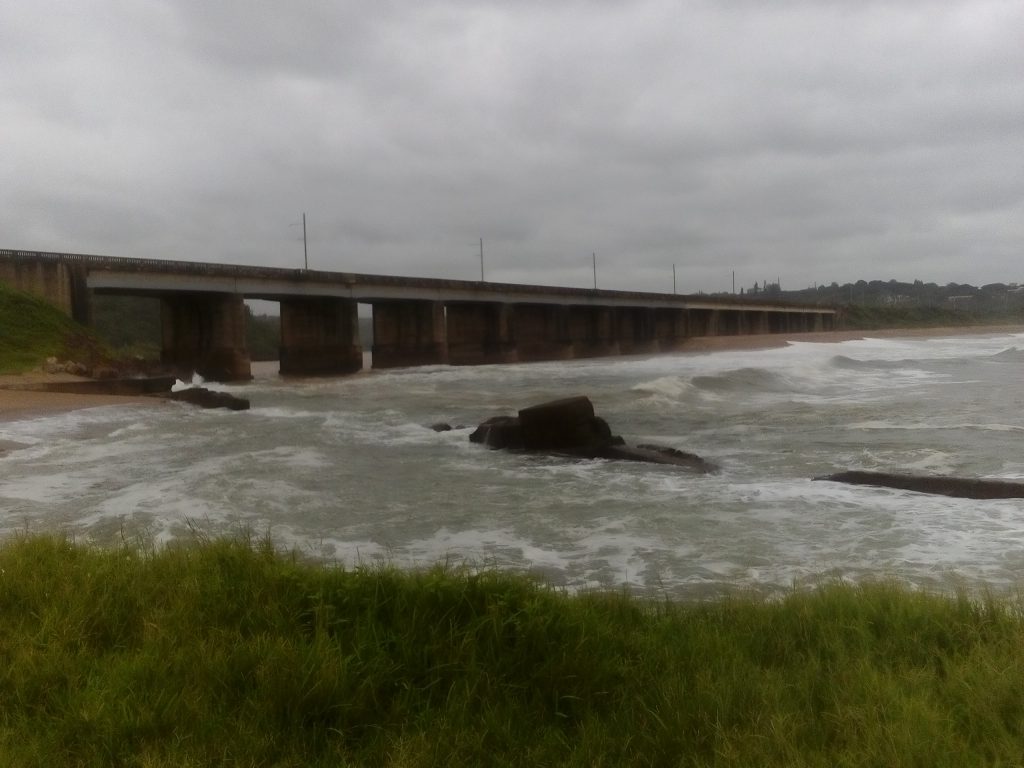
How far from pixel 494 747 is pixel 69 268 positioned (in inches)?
1467

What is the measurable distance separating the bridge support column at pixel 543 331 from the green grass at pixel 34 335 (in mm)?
37693

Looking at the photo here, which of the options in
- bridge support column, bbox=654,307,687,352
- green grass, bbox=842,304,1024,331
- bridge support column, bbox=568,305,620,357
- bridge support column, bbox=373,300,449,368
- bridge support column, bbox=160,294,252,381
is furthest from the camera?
green grass, bbox=842,304,1024,331

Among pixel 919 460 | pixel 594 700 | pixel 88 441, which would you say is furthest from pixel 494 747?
pixel 88 441

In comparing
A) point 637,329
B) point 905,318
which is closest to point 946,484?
point 637,329

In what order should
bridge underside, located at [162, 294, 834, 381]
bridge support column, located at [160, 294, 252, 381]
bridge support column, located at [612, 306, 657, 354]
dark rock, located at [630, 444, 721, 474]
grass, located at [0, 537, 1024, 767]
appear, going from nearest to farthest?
grass, located at [0, 537, 1024, 767] < dark rock, located at [630, 444, 721, 474] < bridge support column, located at [160, 294, 252, 381] < bridge underside, located at [162, 294, 834, 381] < bridge support column, located at [612, 306, 657, 354]

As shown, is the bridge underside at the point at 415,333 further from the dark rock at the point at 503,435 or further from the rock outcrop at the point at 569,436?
the rock outcrop at the point at 569,436

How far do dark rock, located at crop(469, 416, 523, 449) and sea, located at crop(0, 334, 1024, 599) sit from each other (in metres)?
0.32

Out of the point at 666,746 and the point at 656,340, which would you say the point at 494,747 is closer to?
the point at 666,746

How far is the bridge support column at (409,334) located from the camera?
55.2 metres

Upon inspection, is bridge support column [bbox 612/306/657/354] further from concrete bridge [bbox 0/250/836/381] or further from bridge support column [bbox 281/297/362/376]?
bridge support column [bbox 281/297/362/376]

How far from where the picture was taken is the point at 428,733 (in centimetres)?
356

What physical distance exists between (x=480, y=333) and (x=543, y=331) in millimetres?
8014

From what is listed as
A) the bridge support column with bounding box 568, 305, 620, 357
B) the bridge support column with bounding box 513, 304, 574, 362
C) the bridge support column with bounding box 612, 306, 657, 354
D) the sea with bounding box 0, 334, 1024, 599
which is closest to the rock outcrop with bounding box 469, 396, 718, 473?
the sea with bounding box 0, 334, 1024, 599

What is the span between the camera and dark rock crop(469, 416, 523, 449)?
52.1ft
